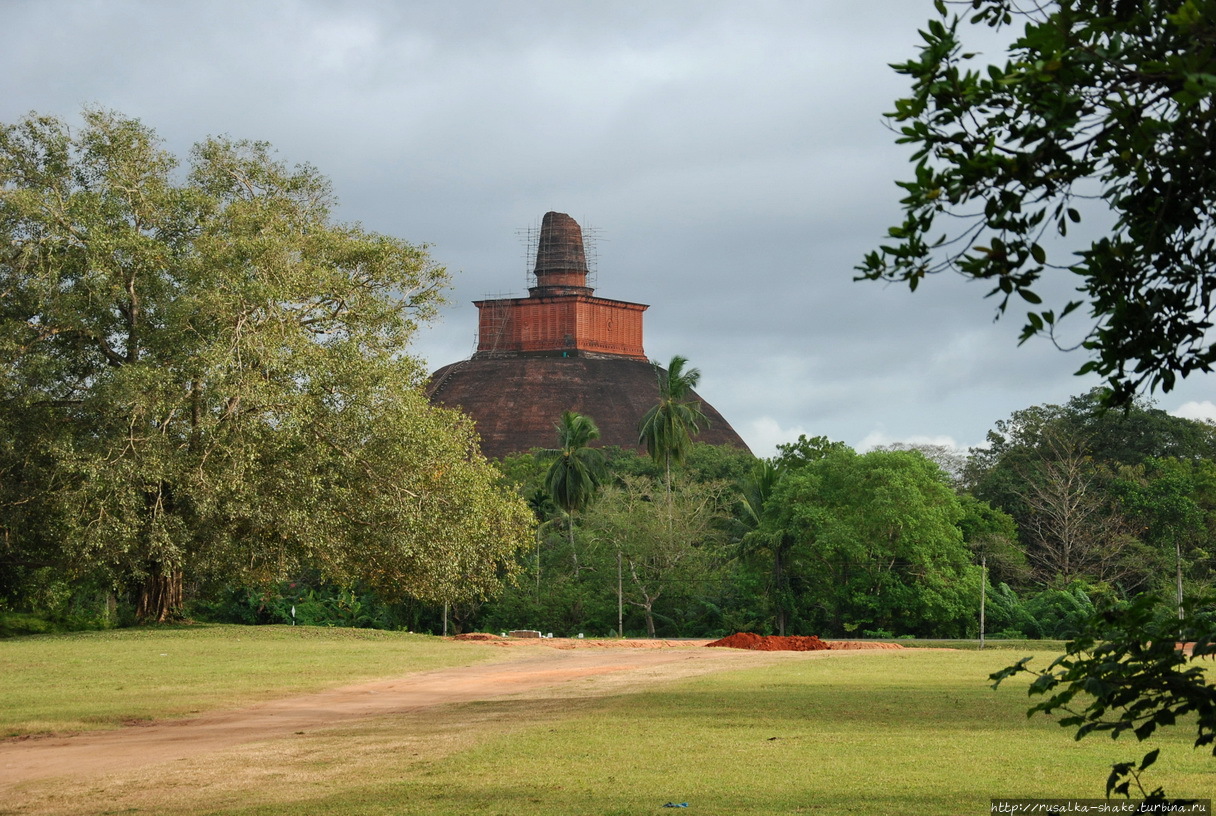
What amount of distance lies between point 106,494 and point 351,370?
5.14 metres

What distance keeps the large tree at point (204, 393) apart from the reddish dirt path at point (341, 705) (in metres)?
4.24

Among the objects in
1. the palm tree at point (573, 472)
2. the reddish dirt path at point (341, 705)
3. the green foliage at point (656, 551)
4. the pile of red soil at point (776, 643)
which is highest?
the palm tree at point (573, 472)

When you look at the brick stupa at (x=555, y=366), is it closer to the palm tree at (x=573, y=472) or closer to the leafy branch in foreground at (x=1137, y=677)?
the palm tree at (x=573, y=472)

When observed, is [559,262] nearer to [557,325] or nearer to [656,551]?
[557,325]

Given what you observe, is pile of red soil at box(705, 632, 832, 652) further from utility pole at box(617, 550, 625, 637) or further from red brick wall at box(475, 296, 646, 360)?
red brick wall at box(475, 296, 646, 360)

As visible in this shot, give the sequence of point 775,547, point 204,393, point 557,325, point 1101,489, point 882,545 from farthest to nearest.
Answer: point 557,325
point 1101,489
point 775,547
point 882,545
point 204,393

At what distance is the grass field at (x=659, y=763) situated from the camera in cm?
732

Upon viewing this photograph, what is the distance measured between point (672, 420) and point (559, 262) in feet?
77.6

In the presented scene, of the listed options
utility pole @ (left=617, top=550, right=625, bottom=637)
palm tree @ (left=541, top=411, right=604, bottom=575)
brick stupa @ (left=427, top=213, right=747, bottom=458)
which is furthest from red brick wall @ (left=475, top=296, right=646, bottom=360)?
utility pole @ (left=617, top=550, right=625, bottom=637)

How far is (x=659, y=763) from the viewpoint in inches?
346

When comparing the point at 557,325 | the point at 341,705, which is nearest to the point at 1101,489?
the point at 557,325

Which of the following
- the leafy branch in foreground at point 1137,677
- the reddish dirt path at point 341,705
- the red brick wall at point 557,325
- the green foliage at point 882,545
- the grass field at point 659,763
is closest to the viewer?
the leafy branch in foreground at point 1137,677

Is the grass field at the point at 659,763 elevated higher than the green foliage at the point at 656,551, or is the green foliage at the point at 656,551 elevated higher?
the green foliage at the point at 656,551

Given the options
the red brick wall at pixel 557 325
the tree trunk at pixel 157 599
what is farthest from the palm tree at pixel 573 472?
the red brick wall at pixel 557 325
